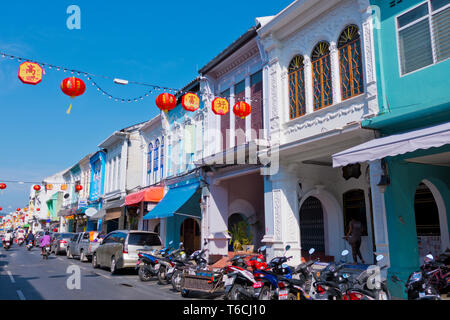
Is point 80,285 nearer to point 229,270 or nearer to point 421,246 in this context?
point 229,270

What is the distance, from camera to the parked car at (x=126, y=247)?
44.1 ft

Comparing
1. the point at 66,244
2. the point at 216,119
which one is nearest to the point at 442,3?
the point at 216,119

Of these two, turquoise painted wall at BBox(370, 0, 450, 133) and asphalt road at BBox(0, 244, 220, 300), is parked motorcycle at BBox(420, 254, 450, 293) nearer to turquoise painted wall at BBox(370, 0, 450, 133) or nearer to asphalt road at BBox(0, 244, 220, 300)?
turquoise painted wall at BBox(370, 0, 450, 133)

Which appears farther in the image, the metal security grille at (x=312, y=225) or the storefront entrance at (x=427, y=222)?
the metal security grille at (x=312, y=225)

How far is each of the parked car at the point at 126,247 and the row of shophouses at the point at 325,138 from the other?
1.98m

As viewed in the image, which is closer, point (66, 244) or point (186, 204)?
point (186, 204)

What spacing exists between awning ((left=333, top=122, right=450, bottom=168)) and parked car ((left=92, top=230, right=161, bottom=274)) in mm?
8214

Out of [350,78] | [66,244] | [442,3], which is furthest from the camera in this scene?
[66,244]

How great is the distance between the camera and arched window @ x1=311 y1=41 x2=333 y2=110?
11242mm

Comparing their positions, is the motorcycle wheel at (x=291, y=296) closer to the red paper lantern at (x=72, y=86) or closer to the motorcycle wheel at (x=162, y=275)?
the motorcycle wheel at (x=162, y=275)

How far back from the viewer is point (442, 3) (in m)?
8.63

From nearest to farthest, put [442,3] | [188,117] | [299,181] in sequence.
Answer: [442,3], [299,181], [188,117]

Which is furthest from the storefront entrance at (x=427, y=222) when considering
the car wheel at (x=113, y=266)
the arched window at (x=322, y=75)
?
the car wheel at (x=113, y=266)
